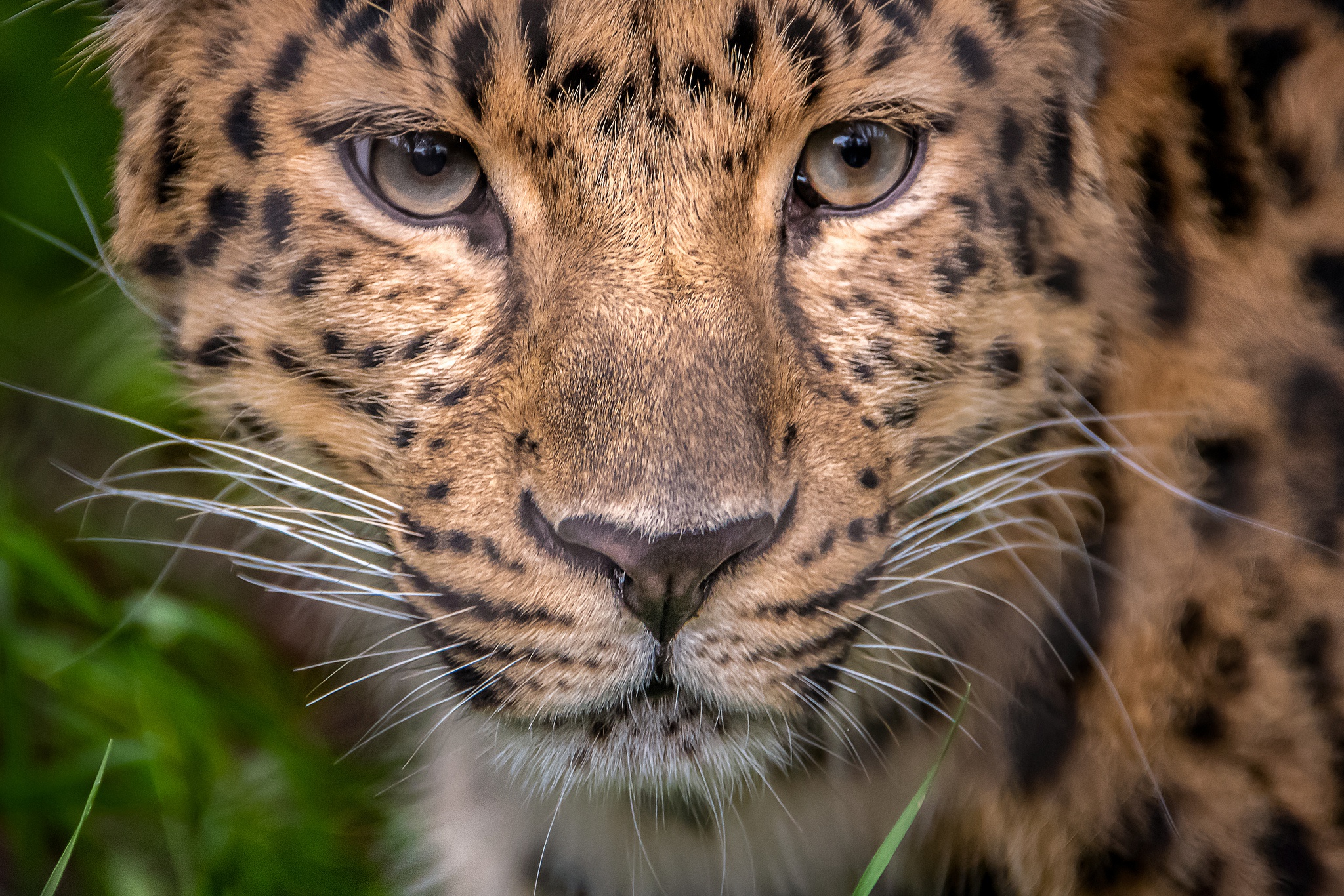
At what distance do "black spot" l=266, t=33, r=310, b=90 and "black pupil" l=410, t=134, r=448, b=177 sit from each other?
0.60ft

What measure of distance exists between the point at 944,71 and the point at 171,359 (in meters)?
1.24

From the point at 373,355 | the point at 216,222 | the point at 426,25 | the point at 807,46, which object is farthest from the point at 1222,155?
the point at 216,222

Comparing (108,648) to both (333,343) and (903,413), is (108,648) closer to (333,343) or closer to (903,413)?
(333,343)

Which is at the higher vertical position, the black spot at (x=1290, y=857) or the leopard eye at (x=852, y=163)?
the leopard eye at (x=852, y=163)

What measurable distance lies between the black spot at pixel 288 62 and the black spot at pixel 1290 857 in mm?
1618

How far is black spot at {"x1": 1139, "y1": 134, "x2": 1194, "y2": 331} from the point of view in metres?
1.67

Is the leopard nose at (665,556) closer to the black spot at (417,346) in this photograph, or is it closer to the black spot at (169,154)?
the black spot at (417,346)

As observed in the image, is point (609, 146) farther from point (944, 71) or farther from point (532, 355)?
point (944, 71)

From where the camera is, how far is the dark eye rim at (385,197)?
1633mm

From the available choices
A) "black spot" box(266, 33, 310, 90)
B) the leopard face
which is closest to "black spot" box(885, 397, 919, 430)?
the leopard face

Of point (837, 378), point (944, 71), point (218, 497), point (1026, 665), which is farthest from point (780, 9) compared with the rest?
point (218, 497)

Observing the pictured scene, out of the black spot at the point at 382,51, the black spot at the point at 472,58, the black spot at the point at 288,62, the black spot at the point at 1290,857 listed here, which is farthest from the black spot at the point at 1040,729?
the black spot at the point at 288,62

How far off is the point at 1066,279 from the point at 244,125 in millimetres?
1158

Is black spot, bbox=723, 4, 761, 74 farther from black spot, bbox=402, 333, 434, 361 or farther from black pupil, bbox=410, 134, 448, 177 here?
black spot, bbox=402, 333, 434, 361
